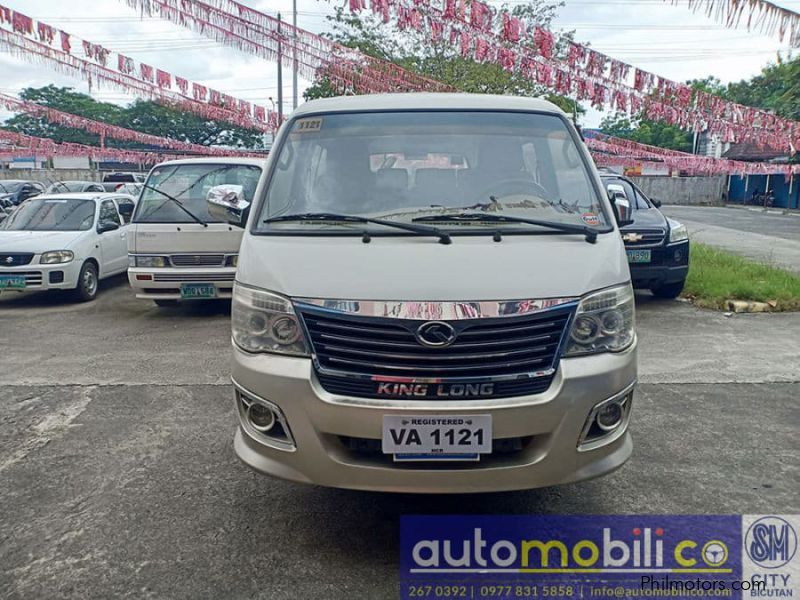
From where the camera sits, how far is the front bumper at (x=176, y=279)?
297 inches

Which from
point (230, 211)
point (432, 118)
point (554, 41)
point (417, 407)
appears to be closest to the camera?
point (417, 407)

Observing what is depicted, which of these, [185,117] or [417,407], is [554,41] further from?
[185,117]

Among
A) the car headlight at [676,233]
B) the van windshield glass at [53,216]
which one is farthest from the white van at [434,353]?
the van windshield glass at [53,216]

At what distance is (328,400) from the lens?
2568 millimetres

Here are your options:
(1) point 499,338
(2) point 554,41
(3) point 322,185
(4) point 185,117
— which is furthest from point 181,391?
(4) point 185,117

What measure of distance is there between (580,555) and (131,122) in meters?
68.6

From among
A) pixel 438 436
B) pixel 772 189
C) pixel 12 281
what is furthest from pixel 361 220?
pixel 772 189

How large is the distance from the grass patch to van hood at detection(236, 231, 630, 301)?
6025 millimetres

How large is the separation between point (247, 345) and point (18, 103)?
58.3 feet

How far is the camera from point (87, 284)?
9.10 meters

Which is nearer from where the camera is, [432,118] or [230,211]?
[432,118]

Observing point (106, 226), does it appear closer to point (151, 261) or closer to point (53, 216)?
point (53, 216)

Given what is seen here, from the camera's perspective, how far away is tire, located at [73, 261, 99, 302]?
29.3 feet

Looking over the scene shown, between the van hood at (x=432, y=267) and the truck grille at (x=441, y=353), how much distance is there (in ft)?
0.35
